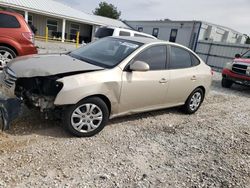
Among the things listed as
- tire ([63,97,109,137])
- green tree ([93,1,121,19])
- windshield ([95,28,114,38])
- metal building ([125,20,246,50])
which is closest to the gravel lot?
tire ([63,97,109,137])

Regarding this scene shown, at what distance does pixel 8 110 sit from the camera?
373 centimetres

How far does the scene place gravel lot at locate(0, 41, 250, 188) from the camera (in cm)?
304

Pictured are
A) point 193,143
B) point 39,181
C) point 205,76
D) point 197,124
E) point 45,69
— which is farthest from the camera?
point 205,76

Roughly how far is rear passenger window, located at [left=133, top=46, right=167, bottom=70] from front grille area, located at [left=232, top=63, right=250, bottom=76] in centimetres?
597

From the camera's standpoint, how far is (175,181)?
323 cm

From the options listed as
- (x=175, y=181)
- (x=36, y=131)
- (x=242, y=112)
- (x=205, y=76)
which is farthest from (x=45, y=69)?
(x=242, y=112)

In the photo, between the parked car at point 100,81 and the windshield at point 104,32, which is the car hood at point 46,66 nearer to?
the parked car at point 100,81

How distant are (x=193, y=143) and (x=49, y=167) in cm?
254

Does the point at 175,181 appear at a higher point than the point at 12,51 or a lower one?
lower

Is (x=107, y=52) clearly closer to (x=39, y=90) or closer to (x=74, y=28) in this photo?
(x=39, y=90)

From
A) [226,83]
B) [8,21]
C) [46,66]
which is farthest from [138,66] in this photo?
[226,83]

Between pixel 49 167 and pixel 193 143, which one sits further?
pixel 193 143

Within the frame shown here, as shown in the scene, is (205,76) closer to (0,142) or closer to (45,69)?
(45,69)

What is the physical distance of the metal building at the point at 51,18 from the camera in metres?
22.3
